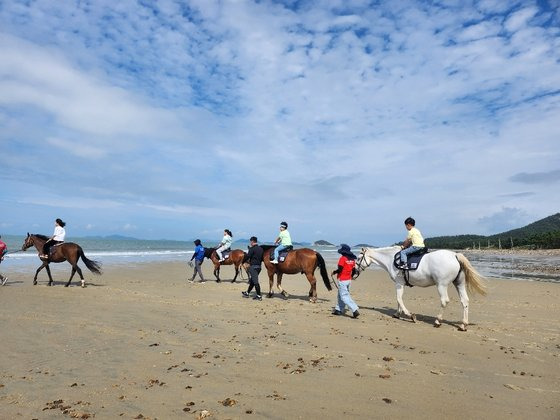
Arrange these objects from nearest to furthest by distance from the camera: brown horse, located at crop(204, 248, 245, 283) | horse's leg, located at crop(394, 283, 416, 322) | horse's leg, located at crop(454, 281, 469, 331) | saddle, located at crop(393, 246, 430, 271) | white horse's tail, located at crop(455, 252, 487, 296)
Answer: horse's leg, located at crop(454, 281, 469, 331) → white horse's tail, located at crop(455, 252, 487, 296) → horse's leg, located at crop(394, 283, 416, 322) → saddle, located at crop(393, 246, 430, 271) → brown horse, located at crop(204, 248, 245, 283)

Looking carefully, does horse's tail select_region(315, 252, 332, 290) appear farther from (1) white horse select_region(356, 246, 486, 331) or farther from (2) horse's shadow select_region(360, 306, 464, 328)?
(1) white horse select_region(356, 246, 486, 331)

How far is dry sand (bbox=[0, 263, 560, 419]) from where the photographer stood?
4336 millimetres

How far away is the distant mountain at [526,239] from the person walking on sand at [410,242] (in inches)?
2317

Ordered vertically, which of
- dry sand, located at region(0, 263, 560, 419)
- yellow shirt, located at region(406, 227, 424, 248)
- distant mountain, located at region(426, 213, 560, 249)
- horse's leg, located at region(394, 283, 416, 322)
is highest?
distant mountain, located at region(426, 213, 560, 249)

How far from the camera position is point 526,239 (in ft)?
228

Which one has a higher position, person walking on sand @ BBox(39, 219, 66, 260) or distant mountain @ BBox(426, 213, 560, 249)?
distant mountain @ BBox(426, 213, 560, 249)

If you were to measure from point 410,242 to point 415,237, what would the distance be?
0.66ft

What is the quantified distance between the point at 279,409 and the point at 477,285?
266 inches

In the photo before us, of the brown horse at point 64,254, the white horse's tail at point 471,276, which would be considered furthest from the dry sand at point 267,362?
the brown horse at point 64,254

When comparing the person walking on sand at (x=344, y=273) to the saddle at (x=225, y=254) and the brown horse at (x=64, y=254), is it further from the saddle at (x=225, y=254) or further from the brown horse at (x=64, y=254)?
the brown horse at (x=64, y=254)

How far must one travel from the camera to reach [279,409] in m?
4.24

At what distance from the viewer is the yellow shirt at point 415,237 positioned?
32.4ft

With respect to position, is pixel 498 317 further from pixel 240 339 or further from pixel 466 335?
pixel 240 339

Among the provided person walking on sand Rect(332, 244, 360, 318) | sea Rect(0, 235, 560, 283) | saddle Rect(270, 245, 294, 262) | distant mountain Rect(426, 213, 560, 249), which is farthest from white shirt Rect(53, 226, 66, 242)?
distant mountain Rect(426, 213, 560, 249)
